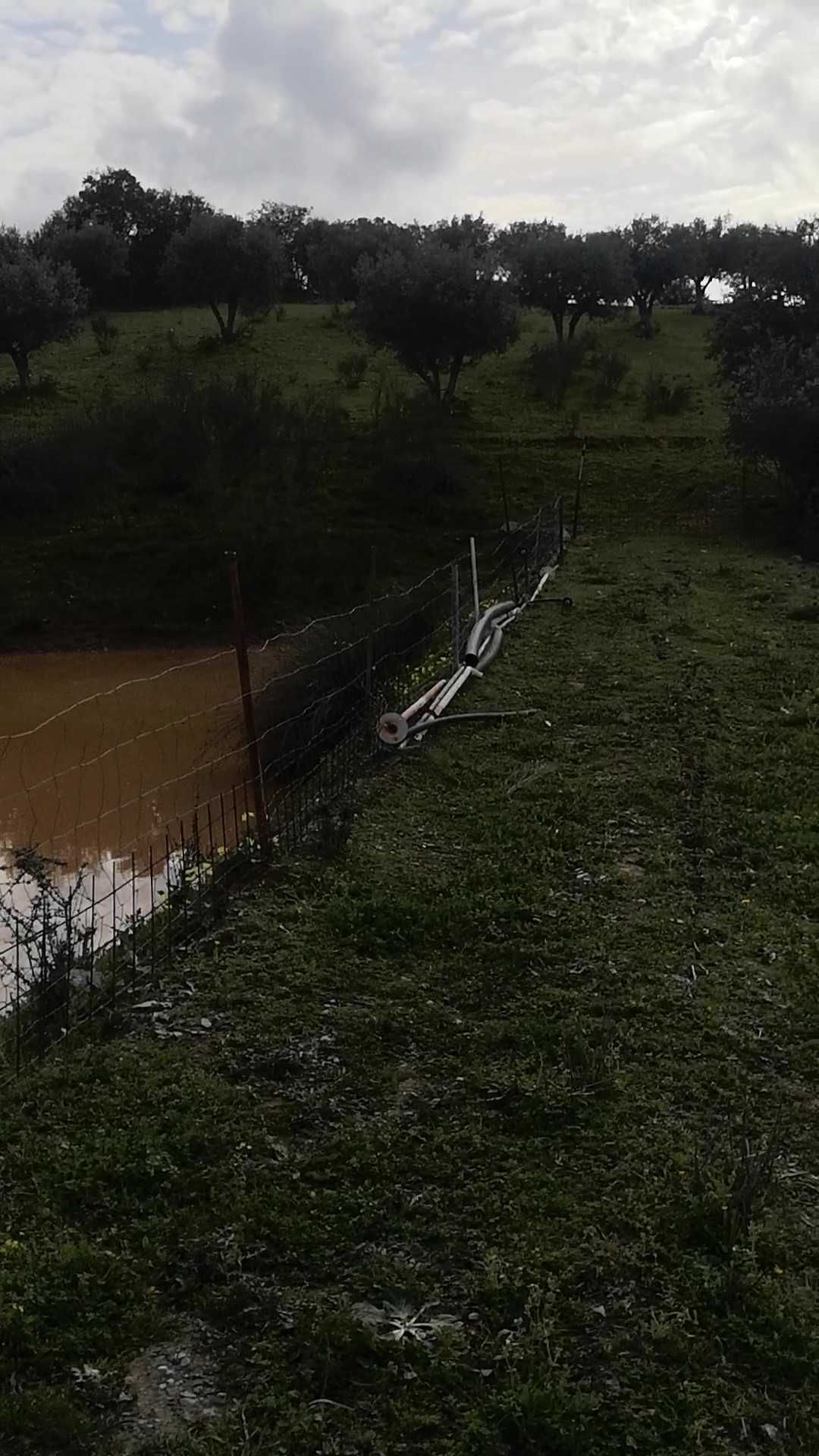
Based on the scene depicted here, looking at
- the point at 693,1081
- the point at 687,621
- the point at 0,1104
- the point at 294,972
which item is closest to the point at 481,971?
the point at 294,972

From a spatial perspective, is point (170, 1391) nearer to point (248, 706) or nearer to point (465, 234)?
point (248, 706)

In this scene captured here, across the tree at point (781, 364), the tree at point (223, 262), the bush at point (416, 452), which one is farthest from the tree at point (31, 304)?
the tree at point (781, 364)

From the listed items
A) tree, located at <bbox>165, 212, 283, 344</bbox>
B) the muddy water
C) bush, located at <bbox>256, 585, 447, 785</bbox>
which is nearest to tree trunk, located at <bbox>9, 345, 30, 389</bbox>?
tree, located at <bbox>165, 212, 283, 344</bbox>

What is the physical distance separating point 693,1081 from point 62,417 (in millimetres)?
26019

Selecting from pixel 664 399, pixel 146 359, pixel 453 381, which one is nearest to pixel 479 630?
pixel 453 381

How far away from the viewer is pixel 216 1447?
10.1 feet

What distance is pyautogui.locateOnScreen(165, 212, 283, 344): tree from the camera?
112 feet

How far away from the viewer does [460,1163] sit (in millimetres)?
4328

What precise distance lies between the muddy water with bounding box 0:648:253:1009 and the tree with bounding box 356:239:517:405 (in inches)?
516

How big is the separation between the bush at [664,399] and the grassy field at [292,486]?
0.31 m

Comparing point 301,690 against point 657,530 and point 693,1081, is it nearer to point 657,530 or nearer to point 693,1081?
point 693,1081

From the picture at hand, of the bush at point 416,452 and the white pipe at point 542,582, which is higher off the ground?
the bush at point 416,452

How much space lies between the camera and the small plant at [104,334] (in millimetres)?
34406

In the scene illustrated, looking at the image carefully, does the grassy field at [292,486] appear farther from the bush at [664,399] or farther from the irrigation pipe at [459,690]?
the irrigation pipe at [459,690]
